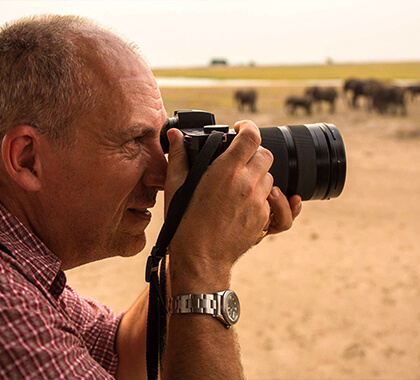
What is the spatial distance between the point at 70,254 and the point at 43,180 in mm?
247

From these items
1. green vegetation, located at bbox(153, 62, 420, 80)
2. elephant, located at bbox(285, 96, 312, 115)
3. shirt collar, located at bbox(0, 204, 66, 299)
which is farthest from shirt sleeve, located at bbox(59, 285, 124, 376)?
green vegetation, located at bbox(153, 62, 420, 80)

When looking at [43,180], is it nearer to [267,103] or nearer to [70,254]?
[70,254]

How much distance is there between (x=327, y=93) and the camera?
2230cm

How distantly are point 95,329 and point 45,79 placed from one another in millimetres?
930

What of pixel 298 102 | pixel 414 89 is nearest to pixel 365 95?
pixel 414 89

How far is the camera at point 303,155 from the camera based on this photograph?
181cm

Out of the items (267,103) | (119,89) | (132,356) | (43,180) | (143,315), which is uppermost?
(119,89)

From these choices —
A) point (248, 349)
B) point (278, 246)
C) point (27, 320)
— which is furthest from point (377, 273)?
point (27, 320)

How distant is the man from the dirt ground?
2615mm

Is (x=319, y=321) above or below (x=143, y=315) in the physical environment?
below

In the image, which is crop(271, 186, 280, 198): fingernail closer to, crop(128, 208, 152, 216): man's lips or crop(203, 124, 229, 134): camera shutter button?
crop(203, 124, 229, 134): camera shutter button

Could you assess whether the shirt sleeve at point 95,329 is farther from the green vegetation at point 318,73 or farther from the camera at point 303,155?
the green vegetation at point 318,73

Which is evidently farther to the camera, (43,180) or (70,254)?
(70,254)

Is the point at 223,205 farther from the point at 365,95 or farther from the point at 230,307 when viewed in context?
the point at 365,95
